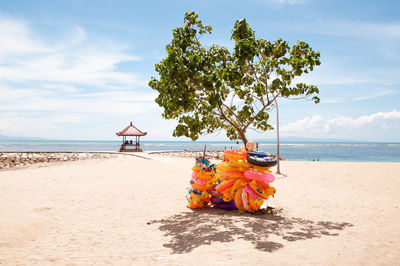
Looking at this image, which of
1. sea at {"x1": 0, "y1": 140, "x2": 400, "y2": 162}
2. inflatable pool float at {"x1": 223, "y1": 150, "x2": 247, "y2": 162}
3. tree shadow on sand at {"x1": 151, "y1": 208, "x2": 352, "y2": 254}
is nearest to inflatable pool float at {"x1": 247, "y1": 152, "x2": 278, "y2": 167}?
inflatable pool float at {"x1": 223, "y1": 150, "x2": 247, "y2": 162}

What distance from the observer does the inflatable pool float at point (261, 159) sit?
703 centimetres

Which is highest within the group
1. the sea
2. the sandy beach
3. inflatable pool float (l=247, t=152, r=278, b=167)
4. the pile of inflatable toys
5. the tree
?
the tree

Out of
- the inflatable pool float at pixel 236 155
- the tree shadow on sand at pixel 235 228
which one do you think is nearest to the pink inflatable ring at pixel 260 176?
the inflatable pool float at pixel 236 155

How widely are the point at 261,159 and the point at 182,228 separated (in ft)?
8.98

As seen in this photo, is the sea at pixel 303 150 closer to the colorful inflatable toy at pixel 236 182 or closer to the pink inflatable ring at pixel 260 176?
the colorful inflatable toy at pixel 236 182

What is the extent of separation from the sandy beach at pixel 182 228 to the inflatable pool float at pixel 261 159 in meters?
1.49

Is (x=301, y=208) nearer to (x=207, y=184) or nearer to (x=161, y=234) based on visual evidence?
(x=207, y=184)

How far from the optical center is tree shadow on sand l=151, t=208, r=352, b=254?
17.9ft

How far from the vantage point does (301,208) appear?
8.69 metres

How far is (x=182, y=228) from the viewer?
665 cm

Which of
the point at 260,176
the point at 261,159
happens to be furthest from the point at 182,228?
the point at 261,159

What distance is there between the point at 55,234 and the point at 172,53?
5227mm

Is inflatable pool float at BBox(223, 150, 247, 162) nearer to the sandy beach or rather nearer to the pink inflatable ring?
the pink inflatable ring

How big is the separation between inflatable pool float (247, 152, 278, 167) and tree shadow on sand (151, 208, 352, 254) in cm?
149
